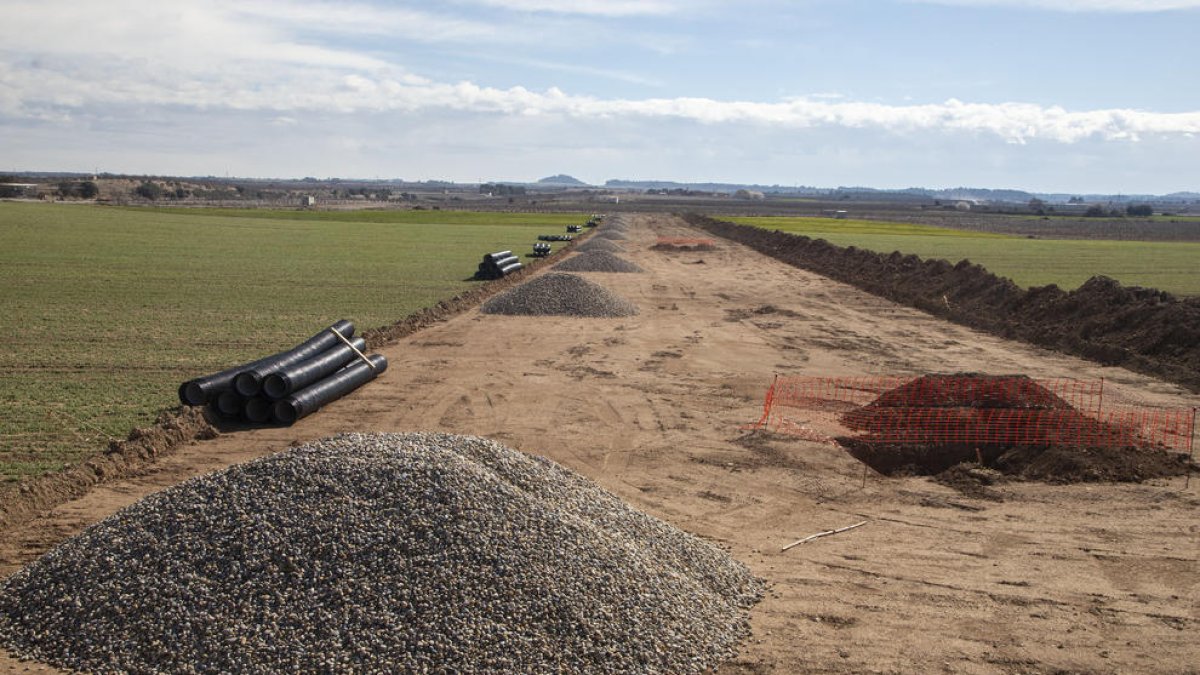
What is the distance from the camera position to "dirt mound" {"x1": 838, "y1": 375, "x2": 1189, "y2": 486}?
45.0 feet

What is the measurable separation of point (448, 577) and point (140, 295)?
84.7 feet

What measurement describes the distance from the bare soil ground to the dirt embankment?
117 cm

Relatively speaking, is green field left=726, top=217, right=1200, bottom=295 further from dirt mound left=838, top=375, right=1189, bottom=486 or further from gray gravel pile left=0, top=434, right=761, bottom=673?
gray gravel pile left=0, top=434, right=761, bottom=673

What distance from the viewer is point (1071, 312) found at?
27.6m

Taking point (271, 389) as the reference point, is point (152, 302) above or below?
above

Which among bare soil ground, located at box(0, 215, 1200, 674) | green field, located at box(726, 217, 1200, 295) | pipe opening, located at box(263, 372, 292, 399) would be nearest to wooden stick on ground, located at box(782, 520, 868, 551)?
bare soil ground, located at box(0, 215, 1200, 674)

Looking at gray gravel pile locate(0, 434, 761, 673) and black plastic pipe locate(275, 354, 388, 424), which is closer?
gray gravel pile locate(0, 434, 761, 673)

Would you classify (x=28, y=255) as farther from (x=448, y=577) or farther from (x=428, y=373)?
(x=448, y=577)

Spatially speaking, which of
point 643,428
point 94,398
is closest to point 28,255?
point 94,398

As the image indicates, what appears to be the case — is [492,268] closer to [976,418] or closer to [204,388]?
[204,388]

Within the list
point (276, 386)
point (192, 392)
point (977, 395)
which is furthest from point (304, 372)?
point (977, 395)

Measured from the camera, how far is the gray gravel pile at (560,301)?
28.7 metres

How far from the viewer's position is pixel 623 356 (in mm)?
22266

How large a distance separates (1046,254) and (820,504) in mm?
53886
